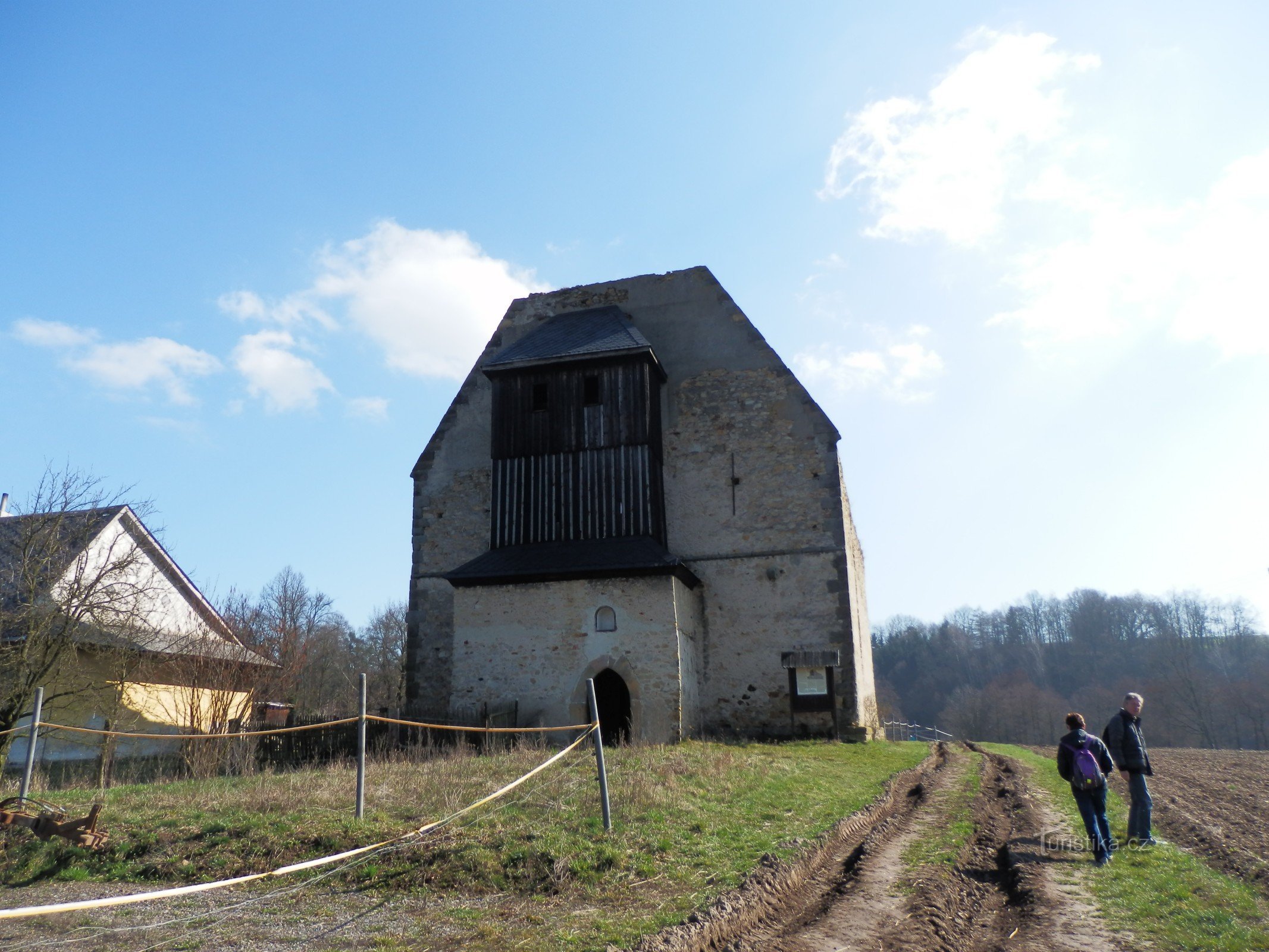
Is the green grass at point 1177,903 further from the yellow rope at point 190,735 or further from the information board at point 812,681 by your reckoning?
the information board at point 812,681

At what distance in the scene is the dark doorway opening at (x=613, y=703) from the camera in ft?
59.4

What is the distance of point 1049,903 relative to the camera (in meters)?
6.52

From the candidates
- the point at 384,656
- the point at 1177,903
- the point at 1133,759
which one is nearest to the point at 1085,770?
the point at 1133,759

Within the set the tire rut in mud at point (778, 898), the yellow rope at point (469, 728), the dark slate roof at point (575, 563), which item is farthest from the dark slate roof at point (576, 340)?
the tire rut in mud at point (778, 898)

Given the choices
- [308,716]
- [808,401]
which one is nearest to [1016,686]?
[808,401]

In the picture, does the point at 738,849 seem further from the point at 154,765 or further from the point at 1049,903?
the point at 154,765

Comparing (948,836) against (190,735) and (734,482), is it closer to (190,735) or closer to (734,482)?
(190,735)

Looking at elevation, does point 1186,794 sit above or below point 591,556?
below

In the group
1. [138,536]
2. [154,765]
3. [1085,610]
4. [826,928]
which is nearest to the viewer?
[826,928]

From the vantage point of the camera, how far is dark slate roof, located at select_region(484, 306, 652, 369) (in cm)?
2055

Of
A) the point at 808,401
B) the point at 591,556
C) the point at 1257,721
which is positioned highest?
the point at 808,401

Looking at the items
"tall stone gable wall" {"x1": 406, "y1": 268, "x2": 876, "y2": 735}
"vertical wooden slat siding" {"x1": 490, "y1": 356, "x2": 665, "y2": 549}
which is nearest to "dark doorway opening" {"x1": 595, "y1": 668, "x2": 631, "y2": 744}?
"tall stone gable wall" {"x1": 406, "y1": 268, "x2": 876, "y2": 735}

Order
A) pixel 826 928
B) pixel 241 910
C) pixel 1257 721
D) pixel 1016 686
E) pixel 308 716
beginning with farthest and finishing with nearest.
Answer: pixel 1016 686
pixel 1257 721
pixel 308 716
pixel 241 910
pixel 826 928

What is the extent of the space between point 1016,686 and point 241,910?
2957 inches
